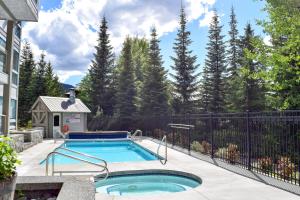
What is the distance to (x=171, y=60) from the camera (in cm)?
3306

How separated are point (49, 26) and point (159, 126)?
11.4 metres

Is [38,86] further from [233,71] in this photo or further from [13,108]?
[233,71]

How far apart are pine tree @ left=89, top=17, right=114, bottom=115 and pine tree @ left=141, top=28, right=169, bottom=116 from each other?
20.6 ft

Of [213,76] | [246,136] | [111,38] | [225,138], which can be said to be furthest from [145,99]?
[246,136]

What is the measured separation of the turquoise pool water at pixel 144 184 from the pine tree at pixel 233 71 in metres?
20.2

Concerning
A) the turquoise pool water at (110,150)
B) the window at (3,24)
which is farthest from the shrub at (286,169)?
the window at (3,24)

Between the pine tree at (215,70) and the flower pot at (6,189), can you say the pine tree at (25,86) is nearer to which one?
the pine tree at (215,70)

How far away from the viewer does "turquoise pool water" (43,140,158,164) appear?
13.3 m

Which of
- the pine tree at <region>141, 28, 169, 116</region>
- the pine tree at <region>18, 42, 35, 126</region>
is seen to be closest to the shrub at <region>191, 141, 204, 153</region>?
the pine tree at <region>141, 28, 169, 116</region>

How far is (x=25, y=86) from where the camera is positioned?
35531 millimetres

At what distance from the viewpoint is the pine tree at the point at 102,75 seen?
36.5m

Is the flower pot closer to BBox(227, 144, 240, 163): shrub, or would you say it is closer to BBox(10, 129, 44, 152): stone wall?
BBox(227, 144, 240, 163): shrub

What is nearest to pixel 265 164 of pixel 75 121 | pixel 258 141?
pixel 258 141

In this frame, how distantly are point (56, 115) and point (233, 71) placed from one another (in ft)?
60.3
